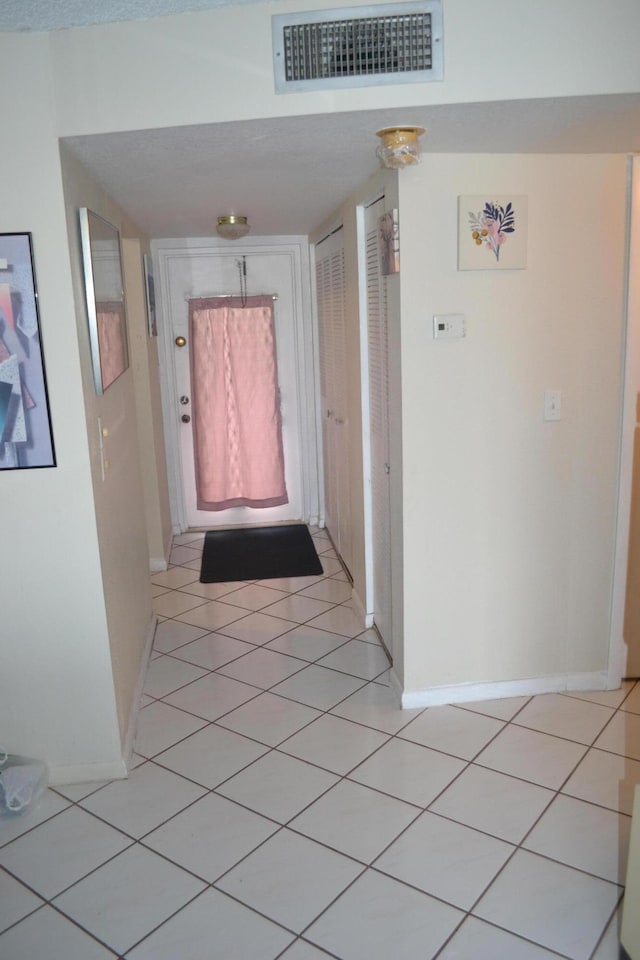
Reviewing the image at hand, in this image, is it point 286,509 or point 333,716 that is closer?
point 333,716

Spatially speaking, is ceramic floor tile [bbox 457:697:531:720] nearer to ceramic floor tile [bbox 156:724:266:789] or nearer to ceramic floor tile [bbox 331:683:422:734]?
ceramic floor tile [bbox 331:683:422:734]

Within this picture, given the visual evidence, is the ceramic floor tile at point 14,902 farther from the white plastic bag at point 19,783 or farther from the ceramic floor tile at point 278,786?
the ceramic floor tile at point 278,786

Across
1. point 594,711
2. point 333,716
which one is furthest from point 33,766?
point 594,711

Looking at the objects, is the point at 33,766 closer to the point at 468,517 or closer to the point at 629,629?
the point at 468,517

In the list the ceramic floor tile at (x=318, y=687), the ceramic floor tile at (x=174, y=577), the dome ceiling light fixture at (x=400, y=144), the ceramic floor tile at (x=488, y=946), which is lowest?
the ceramic floor tile at (x=488, y=946)

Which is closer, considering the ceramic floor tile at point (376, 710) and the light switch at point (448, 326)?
the light switch at point (448, 326)

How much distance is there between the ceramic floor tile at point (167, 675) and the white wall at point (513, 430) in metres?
0.97

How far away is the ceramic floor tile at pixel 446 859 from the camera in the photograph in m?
2.02

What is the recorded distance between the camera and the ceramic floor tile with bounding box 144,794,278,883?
7.02 feet

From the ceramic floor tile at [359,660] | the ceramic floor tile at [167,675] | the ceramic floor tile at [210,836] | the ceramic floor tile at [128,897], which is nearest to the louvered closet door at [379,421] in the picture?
the ceramic floor tile at [359,660]

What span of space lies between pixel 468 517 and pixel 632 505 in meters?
0.66

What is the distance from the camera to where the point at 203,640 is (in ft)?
11.8

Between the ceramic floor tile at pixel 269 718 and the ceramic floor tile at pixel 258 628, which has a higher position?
the ceramic floor tile at pixel 258 628

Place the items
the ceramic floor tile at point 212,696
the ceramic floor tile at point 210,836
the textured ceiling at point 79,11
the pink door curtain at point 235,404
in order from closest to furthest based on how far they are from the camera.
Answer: the textured ceiling at point 79,11, the ceramic floor tile at point 210,836, the ceramic floor tile at point 212,696, the pink door curtain at point 235,404
